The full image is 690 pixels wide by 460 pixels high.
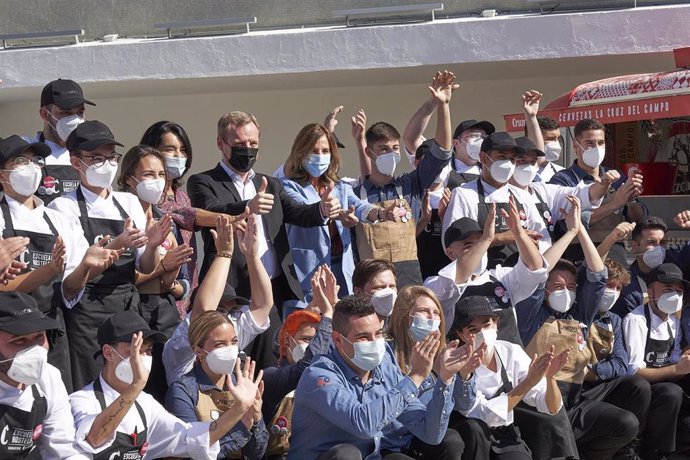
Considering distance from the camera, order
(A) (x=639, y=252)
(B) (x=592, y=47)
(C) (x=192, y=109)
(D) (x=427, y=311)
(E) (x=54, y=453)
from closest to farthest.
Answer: (E) (x=54, y=453) < (D) (x=427, y=311) < (A) (x=639, y=252) < (B) (x=592, y=47) < (C) (x=192, y=109)

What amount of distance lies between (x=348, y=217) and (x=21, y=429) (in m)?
2.51

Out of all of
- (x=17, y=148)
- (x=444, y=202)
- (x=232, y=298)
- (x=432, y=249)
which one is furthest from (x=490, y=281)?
(x=17, y=148)

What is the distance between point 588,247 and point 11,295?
3.52 meters

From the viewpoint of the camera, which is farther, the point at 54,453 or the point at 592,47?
the point at 592,47

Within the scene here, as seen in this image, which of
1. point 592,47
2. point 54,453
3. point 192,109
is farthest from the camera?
point 192,109

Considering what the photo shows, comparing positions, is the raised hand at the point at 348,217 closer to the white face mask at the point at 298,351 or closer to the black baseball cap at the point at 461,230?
the black baseball cap at the point at 461,230

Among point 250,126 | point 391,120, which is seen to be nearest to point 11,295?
point 250,126

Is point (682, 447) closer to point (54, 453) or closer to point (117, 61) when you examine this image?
point (54, 453)

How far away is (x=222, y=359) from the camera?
5.66m

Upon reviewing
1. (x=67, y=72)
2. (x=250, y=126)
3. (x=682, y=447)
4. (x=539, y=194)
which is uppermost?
(x=67, y=72)

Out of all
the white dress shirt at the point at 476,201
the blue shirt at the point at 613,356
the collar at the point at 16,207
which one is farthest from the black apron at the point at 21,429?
the blue shirt at the point at 613,356

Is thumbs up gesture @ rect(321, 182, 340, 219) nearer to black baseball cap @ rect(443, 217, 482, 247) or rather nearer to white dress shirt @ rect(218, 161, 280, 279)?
white dress shirt @ rect(218, 161, 280, 279)

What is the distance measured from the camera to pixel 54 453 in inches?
205

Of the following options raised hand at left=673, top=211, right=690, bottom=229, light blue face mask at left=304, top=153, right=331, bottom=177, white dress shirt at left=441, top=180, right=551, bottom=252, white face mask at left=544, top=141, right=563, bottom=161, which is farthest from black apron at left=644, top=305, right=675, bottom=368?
light blue face mask at left=304, top=153, right=331, bottom=177
